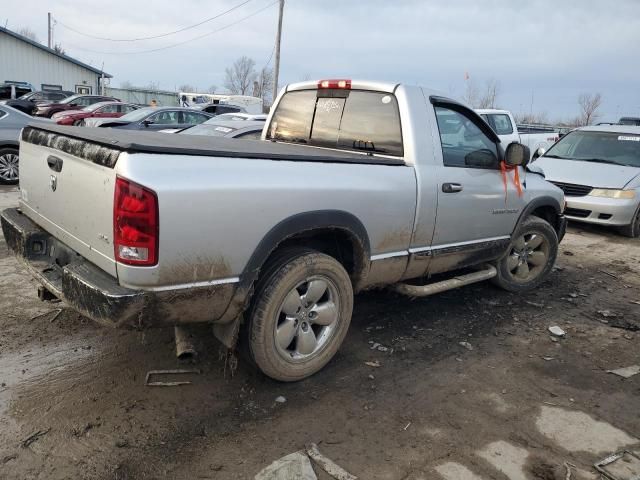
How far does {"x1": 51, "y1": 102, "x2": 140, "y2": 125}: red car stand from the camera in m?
18.5

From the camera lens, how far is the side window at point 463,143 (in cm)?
411

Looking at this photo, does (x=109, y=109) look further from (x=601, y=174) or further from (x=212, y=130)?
(x=601, y=174)

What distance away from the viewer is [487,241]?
461 cm

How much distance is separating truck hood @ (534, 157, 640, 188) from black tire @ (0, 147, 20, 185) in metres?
9.81

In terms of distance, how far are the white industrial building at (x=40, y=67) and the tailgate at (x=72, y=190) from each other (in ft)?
126

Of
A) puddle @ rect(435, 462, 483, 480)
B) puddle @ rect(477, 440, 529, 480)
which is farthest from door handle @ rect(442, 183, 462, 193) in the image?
puddle @ rect(435, 462, 483, 480)

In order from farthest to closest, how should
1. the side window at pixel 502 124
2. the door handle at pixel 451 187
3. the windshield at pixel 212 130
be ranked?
the side window at pixel 502 124
the windshield at pixel 212 130
the door handle at pixel 451 187

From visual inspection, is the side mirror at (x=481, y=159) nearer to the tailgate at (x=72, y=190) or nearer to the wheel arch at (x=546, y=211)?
the wheel arch at (x=546, y=211)

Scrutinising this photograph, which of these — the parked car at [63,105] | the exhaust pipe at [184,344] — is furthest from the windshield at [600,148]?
the parked car at [63,105]

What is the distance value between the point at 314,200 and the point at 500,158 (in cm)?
224

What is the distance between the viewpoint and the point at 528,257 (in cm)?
543

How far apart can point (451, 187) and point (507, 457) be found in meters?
1.99

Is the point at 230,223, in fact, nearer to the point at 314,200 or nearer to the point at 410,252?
the point at 314,200

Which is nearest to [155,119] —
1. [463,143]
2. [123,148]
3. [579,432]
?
[463,143]
